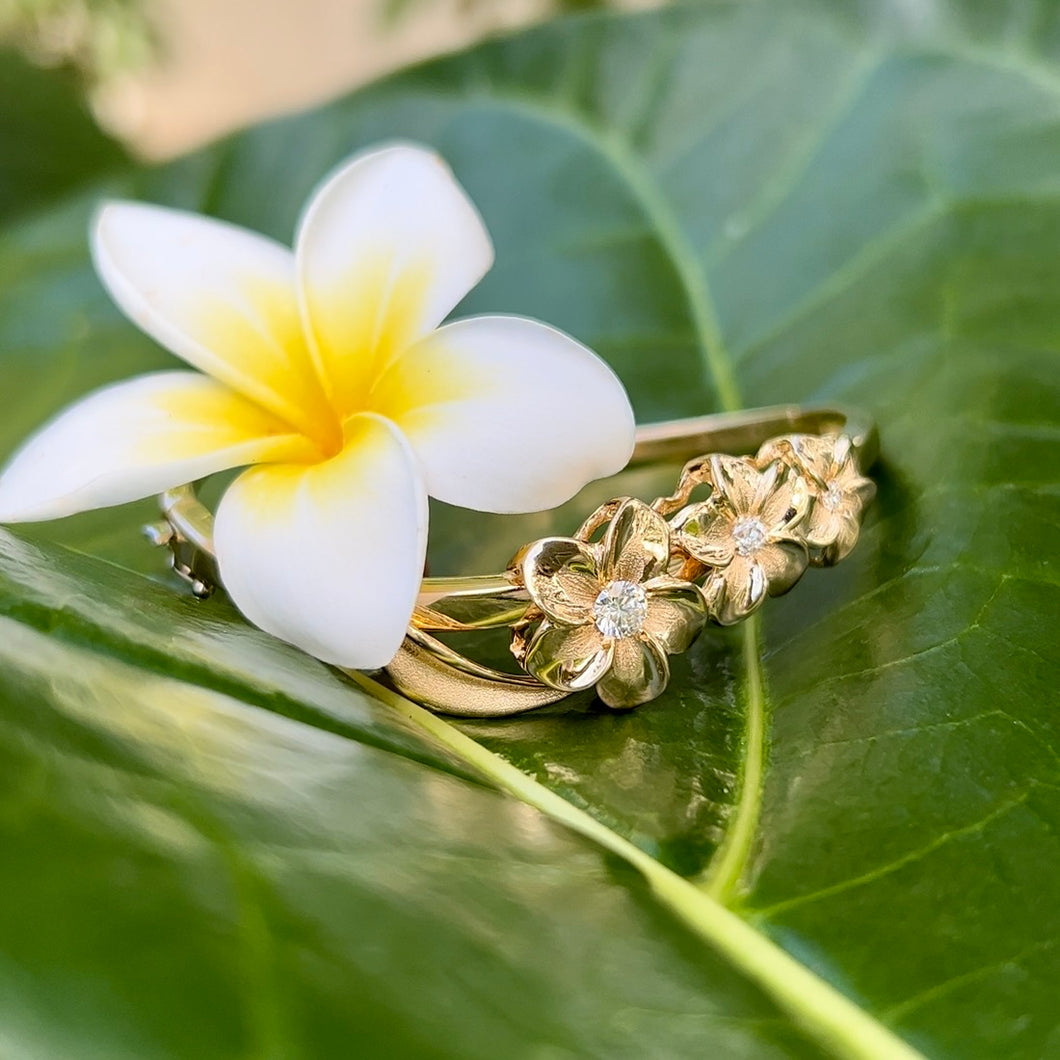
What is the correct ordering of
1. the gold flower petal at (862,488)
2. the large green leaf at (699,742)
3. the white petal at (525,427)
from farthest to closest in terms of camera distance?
the gold flower petal at (862,488) < the white petal at (525,427) < the large green leaf at (699,742)

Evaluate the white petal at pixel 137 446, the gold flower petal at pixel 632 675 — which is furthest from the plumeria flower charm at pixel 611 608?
the white petal at pixel 137 446

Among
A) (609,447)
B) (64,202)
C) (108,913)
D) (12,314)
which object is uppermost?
(64,202)

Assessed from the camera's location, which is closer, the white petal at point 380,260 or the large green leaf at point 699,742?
the large green leaf at point 699,742

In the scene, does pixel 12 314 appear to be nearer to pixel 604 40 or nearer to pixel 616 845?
pixel 604 40

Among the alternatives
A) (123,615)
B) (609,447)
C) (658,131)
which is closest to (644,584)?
(609,447)

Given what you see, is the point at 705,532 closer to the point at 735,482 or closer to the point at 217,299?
the point at 735,482

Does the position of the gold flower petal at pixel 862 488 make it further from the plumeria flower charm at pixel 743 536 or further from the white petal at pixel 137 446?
the white petal at pixel 137 446
